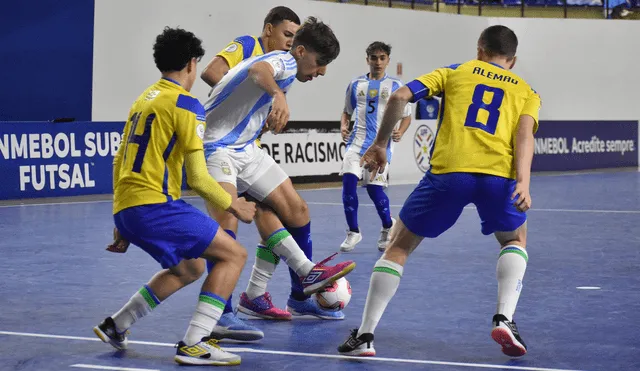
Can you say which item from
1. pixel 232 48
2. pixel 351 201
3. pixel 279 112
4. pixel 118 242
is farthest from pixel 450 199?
pixel 351 201

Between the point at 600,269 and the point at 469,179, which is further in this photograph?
the point at 600,269

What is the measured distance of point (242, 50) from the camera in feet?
22.0

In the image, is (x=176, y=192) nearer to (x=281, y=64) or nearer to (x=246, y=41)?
(x=281, y=64)

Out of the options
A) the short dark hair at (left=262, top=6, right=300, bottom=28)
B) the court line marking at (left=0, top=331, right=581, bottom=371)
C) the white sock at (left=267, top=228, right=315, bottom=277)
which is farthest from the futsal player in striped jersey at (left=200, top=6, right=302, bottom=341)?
the court line marking at (left=0, top=331, right=581, bottom=371)

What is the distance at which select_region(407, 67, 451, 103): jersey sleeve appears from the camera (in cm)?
541

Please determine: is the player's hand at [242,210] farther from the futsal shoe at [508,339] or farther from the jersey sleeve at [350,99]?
the jersey sleeve at [350,99]

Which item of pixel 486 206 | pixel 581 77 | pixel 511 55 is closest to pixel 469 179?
pixel 486 206

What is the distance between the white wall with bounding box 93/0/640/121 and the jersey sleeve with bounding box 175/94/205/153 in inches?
510

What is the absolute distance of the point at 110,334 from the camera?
551 cm

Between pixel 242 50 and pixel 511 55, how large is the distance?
72.6 inches

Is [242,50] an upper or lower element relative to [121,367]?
upper

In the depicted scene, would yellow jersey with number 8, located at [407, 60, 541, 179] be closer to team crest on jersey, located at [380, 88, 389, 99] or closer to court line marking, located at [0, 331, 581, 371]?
court line marking, located at [0, 331, 581, 371]

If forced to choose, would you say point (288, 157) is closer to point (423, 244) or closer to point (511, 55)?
point (423, 244)

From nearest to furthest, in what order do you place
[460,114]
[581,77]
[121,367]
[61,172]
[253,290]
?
[121,367] < [460,114] < [253,290] < [61,172] < [581,77]
